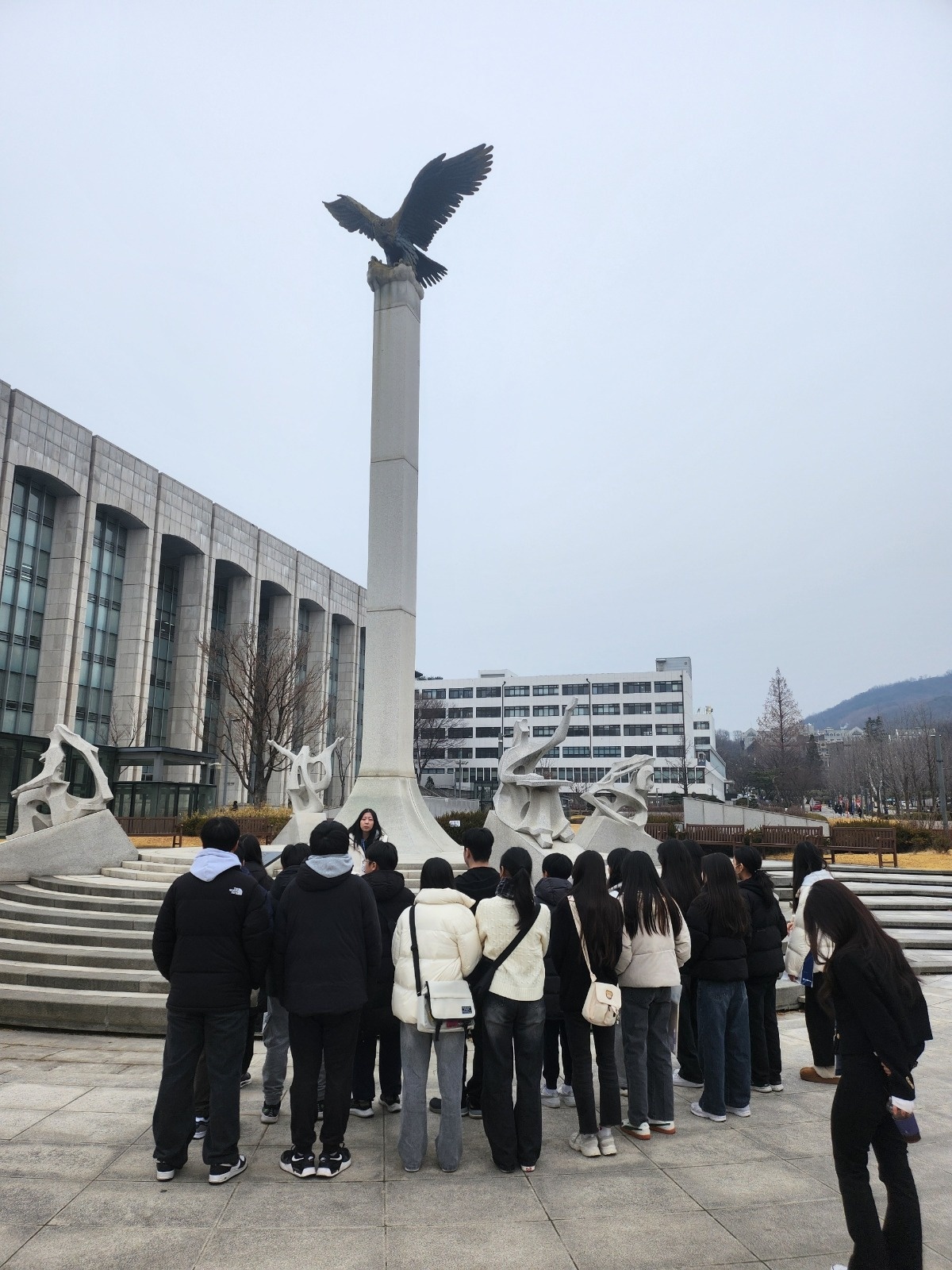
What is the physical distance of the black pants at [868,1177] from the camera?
2961 millimetres

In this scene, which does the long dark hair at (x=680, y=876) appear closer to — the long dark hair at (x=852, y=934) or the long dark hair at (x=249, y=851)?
the long dark hair at (x=852, y=934)

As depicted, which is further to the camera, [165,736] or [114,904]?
[165,736]

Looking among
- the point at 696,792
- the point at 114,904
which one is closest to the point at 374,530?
the point at 114,904

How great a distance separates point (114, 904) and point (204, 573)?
110 feet

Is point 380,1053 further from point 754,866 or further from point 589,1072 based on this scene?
point 754,866

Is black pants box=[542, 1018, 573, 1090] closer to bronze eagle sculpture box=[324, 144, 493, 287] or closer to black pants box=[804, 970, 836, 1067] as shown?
black pants box=[804, 970, 836, 1067]

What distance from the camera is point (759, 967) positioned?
5.52 metres

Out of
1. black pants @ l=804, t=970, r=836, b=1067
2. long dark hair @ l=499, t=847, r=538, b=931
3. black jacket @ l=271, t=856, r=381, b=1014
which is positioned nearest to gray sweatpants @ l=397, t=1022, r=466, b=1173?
black jacket @ l=271, t=856, r=381, b=1014

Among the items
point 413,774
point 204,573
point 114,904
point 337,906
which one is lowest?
point 114,904

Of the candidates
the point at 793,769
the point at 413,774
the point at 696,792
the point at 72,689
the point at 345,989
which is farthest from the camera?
the point at 696,792

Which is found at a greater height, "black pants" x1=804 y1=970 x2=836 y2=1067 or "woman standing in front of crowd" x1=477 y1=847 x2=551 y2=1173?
"woman standing in front of crowd" x1=477 y1=847 x2=551 y2=1173

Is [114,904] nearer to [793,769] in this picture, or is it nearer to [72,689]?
[72,689]

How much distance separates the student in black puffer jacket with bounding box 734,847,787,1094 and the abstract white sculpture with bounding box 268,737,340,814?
10.0 metres

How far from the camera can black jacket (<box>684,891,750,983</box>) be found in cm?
497
